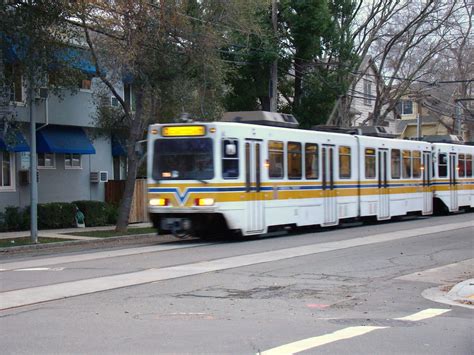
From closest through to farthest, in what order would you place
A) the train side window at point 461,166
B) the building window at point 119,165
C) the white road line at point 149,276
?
1. the white road line at point 149,276
2. the train side window at point 461,166
3. the building window at point 119,165

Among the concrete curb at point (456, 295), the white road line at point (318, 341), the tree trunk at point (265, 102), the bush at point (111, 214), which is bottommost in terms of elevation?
the concrete curb at point (456, 295)

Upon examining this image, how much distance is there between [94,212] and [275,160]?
1114 cm

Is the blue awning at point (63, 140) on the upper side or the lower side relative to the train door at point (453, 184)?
upper

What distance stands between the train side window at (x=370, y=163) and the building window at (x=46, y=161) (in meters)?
13.0

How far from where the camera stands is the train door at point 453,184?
2875 cm

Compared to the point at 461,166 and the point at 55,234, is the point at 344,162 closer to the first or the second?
the point at 461,166

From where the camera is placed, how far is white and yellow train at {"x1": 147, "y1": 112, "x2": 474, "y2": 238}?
55.4 feet

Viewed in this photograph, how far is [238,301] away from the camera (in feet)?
31.5

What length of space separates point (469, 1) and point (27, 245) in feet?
87.4

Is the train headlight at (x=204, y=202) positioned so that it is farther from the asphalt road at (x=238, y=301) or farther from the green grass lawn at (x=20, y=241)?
the green grass lawn at (x=20, y=241)

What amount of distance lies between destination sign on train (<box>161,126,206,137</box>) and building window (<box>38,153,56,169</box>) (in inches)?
431

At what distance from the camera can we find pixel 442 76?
1718 inches

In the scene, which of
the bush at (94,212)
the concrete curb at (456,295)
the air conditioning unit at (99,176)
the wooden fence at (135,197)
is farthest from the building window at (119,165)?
the concrete curb at (456,295)

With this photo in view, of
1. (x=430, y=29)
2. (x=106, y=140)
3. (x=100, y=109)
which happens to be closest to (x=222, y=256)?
(x=100, y=109)
